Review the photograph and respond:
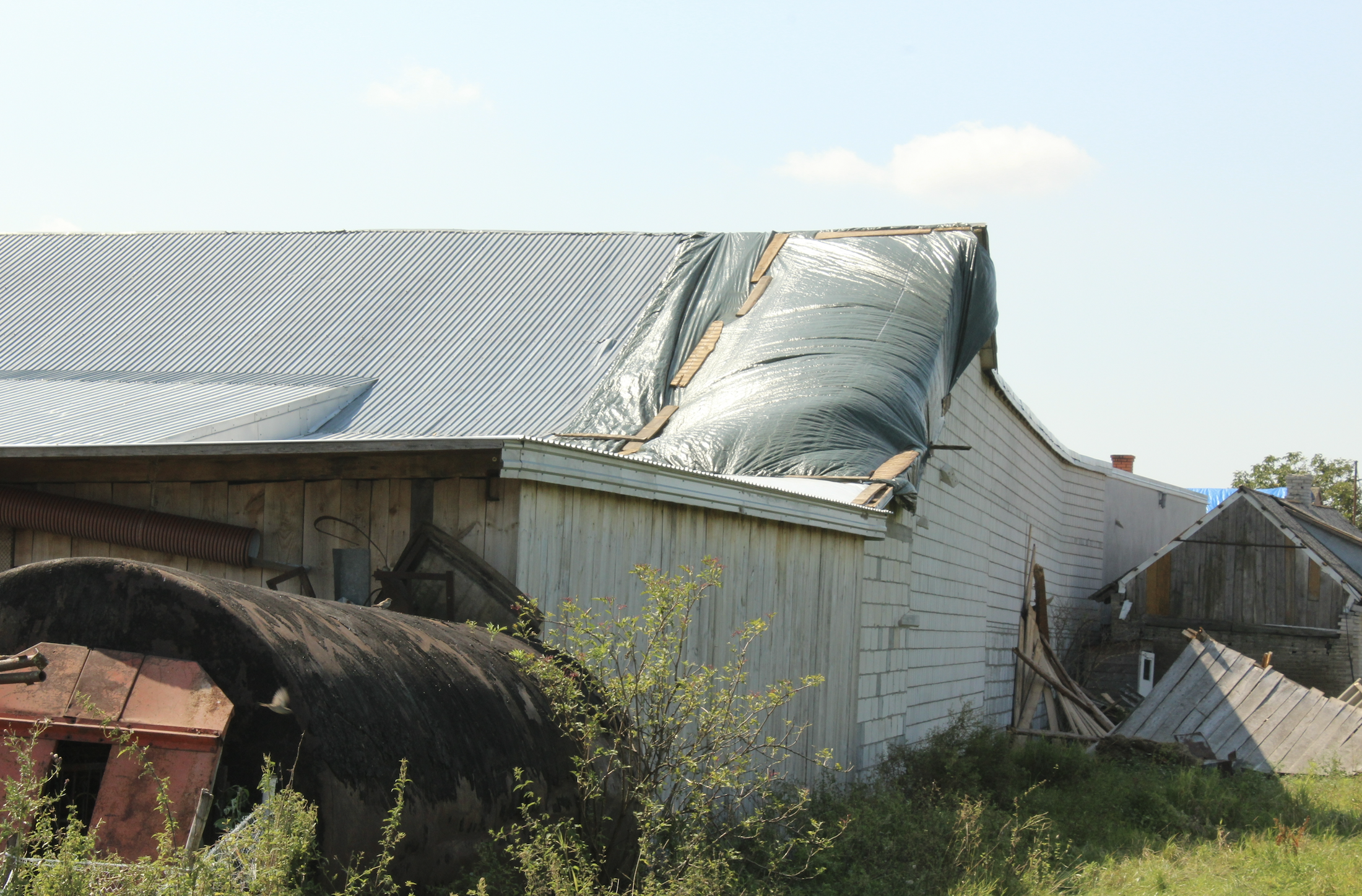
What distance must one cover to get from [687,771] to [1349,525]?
25408 mm

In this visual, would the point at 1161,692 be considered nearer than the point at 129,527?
No

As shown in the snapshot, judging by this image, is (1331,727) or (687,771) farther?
(1331,727)

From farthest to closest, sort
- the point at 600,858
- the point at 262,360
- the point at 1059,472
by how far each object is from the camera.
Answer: the point at 1059,472 < the point at 262,360 < the point at 600,858

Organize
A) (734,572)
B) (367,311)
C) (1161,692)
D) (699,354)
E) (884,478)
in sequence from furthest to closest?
(367,311) < (1161,692) < (699,354) < (884,478) < (734,572)

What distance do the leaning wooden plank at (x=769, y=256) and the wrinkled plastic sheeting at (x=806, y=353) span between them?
0.25ft

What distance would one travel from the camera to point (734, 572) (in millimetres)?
8578

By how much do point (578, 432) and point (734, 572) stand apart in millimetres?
5561

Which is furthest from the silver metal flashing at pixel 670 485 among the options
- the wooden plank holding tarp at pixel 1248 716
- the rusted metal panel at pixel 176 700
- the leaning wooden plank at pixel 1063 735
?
the wooden plank holding tarp at pixel 1248 716

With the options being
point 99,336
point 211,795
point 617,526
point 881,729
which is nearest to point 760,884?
point 617,526

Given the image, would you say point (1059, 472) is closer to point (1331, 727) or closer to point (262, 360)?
point (1331, 727)

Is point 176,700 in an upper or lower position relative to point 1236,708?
upper

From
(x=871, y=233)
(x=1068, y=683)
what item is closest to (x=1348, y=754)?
(x=1068, y=683)

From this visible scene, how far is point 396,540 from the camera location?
6.61 metres

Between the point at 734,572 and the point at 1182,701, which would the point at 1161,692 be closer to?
the point at 1182,701
